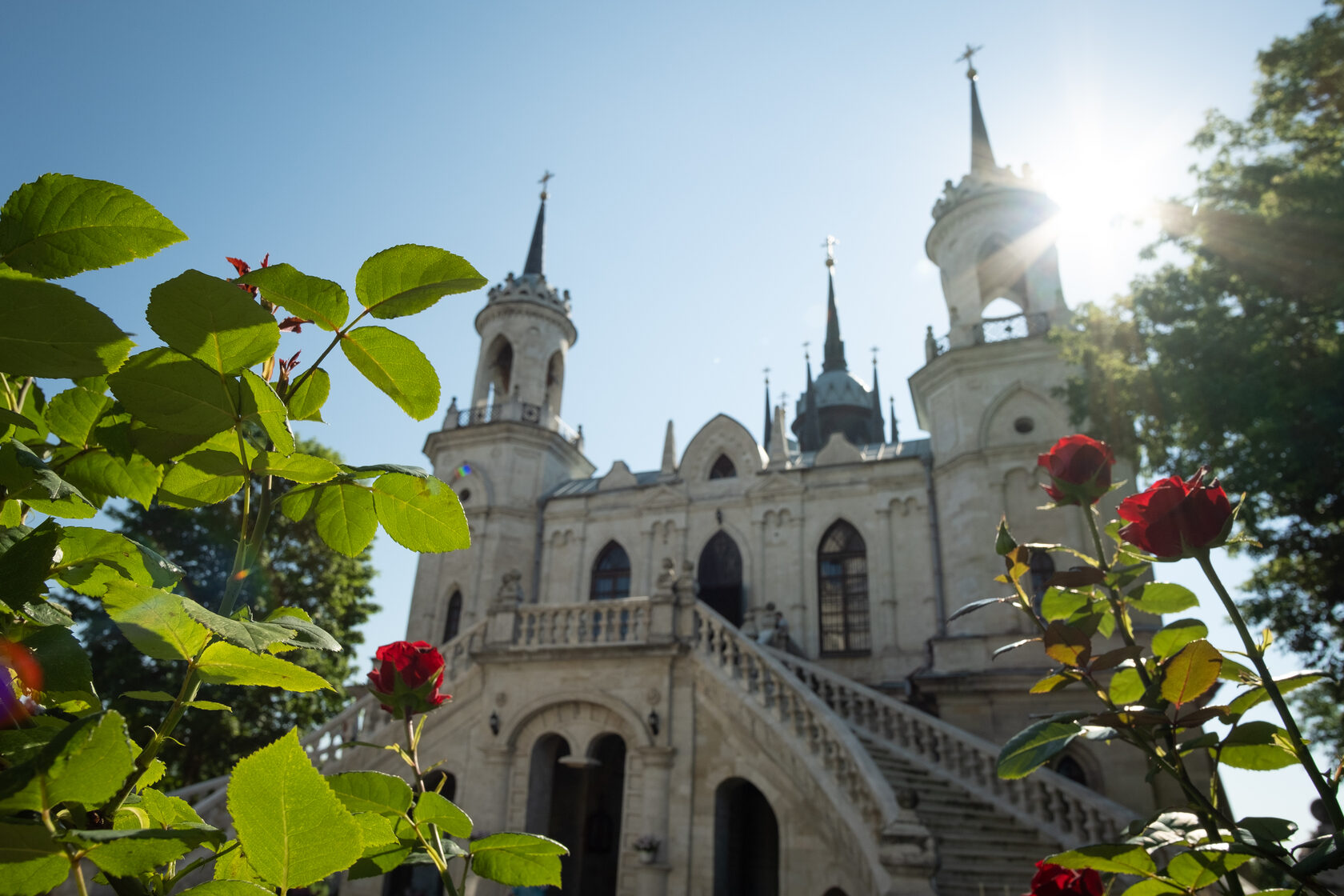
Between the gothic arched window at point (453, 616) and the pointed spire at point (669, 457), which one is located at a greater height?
the pointed spire at point (669, 457)

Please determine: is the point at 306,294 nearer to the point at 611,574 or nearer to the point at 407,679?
the point at 407,679

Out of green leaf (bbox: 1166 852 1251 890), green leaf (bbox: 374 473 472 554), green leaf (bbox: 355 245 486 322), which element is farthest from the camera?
green leaf (bbox: 1166 852 1251 890)

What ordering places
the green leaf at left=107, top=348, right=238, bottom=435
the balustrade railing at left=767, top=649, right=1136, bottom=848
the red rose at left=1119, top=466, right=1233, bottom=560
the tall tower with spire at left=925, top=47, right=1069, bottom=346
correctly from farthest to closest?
the tall tower with spire at left=925, top=47, right=1069, bottom=346
the balustrade railing at left=767, top=649, right=1136, bottom=848
the red rose at left=1119, top=466, right=1233, bottom=560
the green leaf at left=107, top=348, right=238, bottom=435

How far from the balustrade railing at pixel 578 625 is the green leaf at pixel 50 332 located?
45.3 feet

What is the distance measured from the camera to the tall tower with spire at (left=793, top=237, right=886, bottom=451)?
37344 mm

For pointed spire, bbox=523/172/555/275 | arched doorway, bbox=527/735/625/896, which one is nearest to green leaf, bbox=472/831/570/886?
arched doorway, bbox=527/735/625/896

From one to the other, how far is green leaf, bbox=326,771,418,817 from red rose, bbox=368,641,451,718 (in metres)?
0.60

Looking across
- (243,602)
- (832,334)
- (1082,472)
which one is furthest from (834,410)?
(1082,472)

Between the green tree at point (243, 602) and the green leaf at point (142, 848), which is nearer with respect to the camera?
the green leaf at point (142, 848)

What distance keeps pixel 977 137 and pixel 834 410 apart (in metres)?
15.3

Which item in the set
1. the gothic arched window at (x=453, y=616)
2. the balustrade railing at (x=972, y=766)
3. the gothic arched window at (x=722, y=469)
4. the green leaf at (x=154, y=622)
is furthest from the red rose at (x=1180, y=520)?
the gothic arched window at (x=453, y=616)

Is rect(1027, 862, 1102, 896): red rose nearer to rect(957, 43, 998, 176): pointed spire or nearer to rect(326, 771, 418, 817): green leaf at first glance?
rect(326, 771, 418, 817): green leaf

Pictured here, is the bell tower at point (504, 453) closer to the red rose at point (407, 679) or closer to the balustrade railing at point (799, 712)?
the balustrade railing at point (799, 712)

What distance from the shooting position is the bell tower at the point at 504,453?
21891mm
